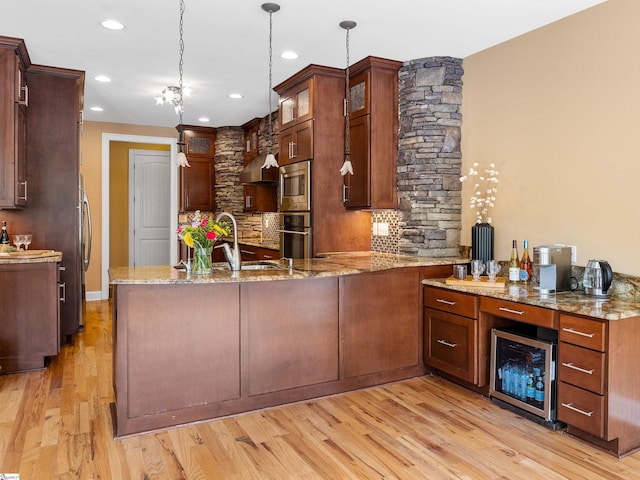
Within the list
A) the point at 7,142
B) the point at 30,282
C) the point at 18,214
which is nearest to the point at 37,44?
the point at 7,142

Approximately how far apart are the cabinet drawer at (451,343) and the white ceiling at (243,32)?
6.92ft

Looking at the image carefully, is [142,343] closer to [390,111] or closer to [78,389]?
[78,389]

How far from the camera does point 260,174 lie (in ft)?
20.1

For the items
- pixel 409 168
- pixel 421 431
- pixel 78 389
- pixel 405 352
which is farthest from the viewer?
pixel 409 168

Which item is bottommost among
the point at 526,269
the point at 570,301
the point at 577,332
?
the point at 577,332

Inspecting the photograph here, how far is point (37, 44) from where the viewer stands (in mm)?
4023

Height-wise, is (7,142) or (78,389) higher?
(7,142)

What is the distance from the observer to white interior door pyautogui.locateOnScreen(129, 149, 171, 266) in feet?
26.9

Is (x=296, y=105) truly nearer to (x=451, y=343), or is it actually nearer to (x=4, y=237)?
(x=451, y=343)

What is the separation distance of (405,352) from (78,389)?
2421mm

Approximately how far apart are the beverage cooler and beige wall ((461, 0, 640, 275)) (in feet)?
2.33

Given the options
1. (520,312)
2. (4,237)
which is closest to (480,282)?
(520,312)

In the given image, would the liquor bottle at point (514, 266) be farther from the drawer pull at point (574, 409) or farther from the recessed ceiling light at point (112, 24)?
the recessed ceiling light at point (112, 24)

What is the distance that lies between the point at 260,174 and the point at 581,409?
4.36m
